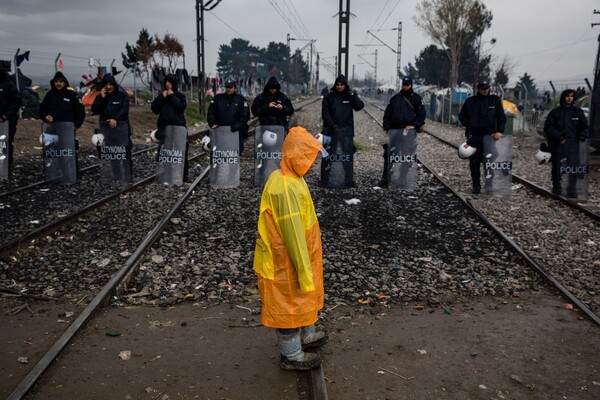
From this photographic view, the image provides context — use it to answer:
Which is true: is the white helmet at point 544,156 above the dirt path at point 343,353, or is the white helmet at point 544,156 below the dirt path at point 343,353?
above

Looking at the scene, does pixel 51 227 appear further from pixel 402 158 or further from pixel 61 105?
pixel 402 158

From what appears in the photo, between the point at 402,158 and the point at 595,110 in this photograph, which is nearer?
the point at 402,158

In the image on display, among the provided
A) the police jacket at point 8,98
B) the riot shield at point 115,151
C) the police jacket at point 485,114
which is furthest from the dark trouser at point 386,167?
the police jacket at point 8,98

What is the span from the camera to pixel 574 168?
389 inches

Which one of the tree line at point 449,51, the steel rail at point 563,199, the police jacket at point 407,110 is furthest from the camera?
the tree line at point 449,51

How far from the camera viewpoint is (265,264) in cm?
364

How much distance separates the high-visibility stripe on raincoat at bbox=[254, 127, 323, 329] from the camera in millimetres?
3488

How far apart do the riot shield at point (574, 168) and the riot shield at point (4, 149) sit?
10.3 meters

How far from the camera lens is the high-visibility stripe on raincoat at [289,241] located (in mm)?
3488

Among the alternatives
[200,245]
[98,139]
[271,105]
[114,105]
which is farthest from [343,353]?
[114,105]

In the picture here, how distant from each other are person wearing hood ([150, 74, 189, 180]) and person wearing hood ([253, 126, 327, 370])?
7343 millimetres

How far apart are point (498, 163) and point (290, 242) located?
7508mm

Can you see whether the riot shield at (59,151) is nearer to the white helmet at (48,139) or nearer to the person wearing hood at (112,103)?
the white helmet at (48,139)

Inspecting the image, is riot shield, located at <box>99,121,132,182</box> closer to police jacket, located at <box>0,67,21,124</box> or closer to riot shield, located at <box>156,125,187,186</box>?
riot shield, located at <box>156,125,187,186</box>
